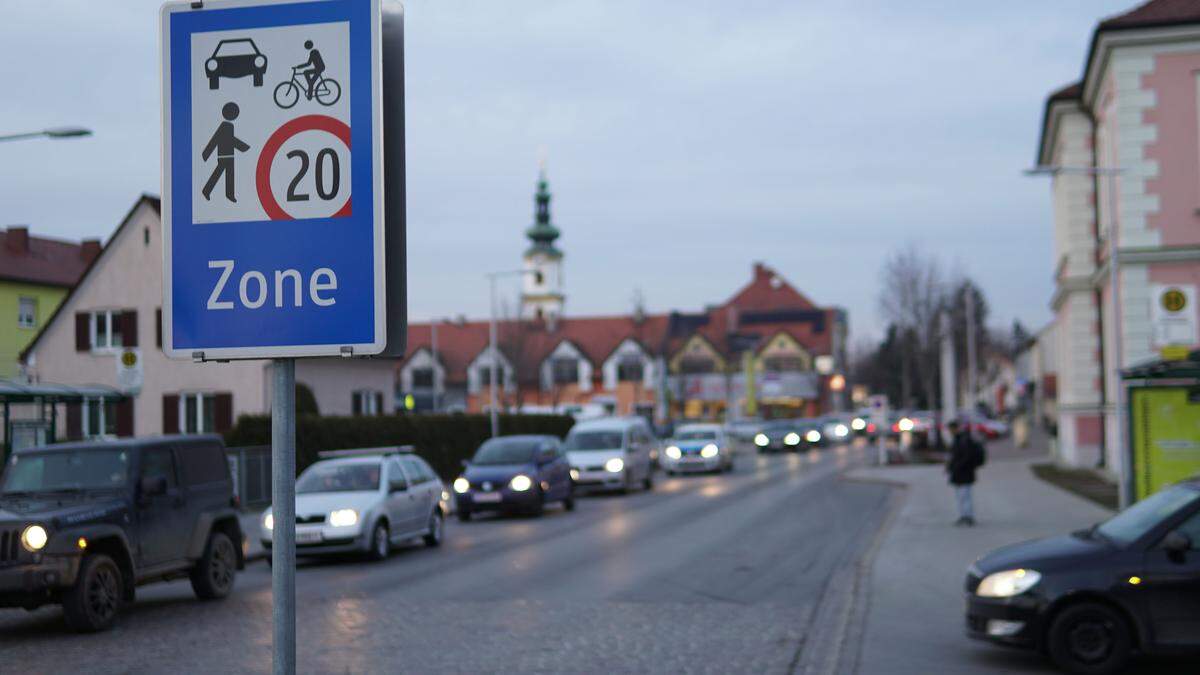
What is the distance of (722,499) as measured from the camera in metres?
31.9

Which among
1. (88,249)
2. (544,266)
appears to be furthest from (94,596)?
(544,266)

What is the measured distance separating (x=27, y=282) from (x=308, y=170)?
58.5m

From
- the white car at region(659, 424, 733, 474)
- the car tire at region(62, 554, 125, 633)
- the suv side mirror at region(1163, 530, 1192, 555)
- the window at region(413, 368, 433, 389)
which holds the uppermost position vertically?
the window at region(413, 368, 433, 389)

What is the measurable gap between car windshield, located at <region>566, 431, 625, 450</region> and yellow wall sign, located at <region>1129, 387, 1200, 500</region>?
66.0ft

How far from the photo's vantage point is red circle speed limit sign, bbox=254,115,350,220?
11.0 ft

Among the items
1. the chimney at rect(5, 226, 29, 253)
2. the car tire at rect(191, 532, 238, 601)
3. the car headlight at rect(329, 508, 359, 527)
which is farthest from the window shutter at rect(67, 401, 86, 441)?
the car tire at rect(191, 532, 238, 601)

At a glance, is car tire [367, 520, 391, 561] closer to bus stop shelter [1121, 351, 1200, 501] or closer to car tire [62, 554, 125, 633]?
car tire [62, 554, 125, 633]

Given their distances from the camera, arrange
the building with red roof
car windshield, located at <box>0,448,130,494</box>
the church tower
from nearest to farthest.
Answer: car windshield, located at <box>0,448,130,494</box>
the building with red roof
the church tower

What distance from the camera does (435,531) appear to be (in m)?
21.7

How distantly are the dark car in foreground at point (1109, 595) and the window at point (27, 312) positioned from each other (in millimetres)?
53968

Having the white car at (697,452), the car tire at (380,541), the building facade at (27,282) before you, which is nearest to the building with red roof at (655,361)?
the building facade at (27,282)

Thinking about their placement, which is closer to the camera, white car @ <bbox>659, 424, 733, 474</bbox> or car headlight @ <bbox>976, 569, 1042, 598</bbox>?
car headlight @ <bbox>976, 569, 1042, 598</bbox>

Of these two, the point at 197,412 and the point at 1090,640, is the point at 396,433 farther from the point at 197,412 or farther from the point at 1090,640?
the point at 1090,640

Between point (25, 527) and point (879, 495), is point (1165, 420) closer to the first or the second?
point (25, 527)
